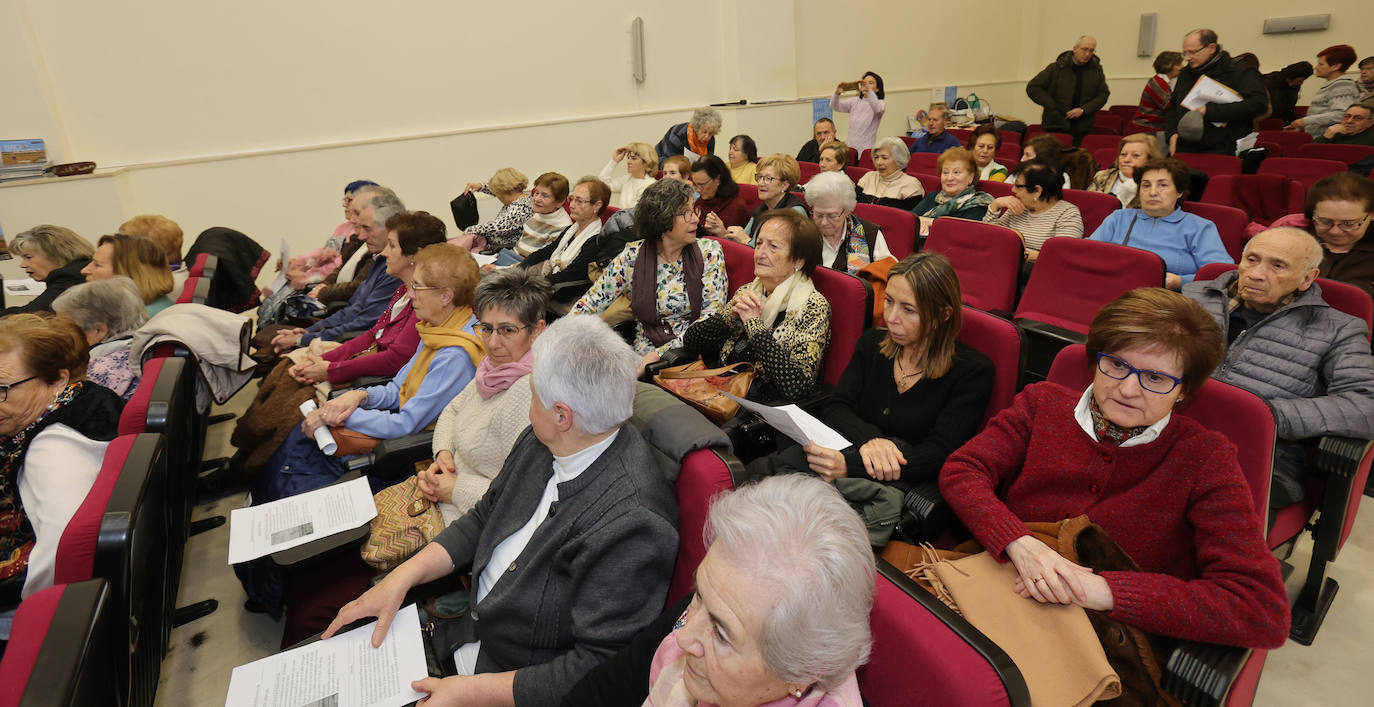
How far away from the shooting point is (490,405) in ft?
6.79

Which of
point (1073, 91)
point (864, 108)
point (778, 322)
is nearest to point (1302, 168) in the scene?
point (1073, 91)

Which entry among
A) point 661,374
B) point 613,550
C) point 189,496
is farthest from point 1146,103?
point 189,496

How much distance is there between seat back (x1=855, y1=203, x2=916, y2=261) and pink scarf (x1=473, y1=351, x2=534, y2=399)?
2.28 metres

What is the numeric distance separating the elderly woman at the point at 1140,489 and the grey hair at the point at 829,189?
1724 millimetres

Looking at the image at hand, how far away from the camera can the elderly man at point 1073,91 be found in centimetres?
732

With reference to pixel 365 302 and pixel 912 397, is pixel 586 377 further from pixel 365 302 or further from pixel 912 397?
pixel 365 302

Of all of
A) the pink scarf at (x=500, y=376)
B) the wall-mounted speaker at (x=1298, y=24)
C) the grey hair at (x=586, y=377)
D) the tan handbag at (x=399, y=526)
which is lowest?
the tan handbag at (x=399, y=526)

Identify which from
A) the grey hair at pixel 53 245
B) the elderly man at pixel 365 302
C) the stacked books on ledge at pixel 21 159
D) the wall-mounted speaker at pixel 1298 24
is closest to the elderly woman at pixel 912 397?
the elderly man at pixel 365 302

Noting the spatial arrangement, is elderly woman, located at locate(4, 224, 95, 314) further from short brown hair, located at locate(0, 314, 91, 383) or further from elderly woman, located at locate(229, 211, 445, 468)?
short brown hair, located at locate(0, 314, 91, 383)

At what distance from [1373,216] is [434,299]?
3700mm

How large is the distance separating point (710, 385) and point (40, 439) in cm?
188

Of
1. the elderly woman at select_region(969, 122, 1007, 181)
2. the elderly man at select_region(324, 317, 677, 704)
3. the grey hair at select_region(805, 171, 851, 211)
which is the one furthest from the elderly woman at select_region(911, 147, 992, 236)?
the elderly man at select_region(324, 317, 677, 704)

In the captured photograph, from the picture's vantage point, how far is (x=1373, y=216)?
271cm

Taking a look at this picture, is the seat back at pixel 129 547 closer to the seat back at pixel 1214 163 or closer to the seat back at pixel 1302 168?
the seat back at pixel 1214 163
